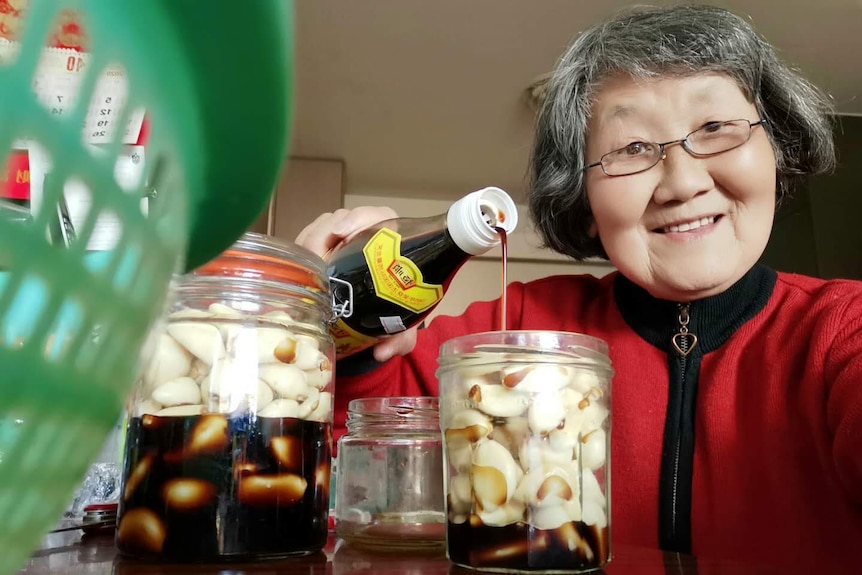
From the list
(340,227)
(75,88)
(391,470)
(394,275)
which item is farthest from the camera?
(340,227)

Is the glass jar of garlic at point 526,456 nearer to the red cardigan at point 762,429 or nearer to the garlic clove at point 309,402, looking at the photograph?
the garlic clove at point 309,402

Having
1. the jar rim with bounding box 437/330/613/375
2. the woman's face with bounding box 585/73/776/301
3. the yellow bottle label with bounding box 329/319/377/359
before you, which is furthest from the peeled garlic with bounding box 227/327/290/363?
the woman's face with bounding box 585/73/776/301

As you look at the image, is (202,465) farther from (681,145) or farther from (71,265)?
(681,145)

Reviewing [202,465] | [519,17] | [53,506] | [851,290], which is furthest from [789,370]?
[519,17]

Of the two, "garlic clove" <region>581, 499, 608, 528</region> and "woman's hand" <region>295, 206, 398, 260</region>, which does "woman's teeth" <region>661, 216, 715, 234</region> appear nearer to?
"woman's hand" <region>295, 206, 398, 260</region>

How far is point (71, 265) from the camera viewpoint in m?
0.10

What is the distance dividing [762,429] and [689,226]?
0.23m

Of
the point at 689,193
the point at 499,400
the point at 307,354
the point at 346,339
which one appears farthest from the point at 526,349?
the point at 689,193

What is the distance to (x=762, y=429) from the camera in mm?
728

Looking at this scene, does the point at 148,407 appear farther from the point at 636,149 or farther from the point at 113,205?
the point at 636,149

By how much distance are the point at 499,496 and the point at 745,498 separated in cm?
45

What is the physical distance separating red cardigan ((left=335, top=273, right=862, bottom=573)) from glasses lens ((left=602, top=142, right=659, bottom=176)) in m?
0.21

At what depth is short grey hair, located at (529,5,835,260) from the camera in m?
0.76

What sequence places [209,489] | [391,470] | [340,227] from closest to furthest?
[209,489] < [391,470] < [340,227]
